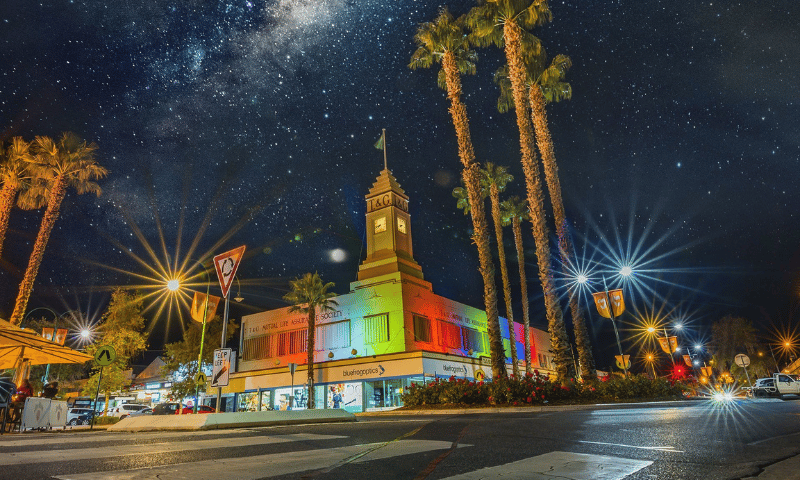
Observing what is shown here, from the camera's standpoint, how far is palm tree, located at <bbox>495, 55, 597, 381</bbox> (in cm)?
1917

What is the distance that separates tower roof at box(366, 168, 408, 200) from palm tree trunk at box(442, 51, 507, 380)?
2861cm

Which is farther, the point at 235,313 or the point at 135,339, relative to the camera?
the point at 235,313

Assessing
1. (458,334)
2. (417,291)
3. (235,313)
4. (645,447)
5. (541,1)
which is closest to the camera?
(645,447)

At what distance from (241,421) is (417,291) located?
35.4m

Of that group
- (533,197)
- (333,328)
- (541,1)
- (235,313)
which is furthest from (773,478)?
(235,313)

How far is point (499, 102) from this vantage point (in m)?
29.1

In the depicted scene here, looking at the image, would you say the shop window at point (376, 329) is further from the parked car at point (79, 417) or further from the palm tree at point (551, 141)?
the palm tree at point (551, 141)

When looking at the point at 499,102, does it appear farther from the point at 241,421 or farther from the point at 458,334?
the point at 458,334

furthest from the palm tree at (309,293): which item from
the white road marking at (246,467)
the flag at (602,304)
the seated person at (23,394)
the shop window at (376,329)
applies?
the white road marking at (246,467)

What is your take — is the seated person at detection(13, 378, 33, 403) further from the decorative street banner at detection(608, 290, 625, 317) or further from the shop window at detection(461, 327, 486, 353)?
the shop window at detection(461, 327, 486, 353)

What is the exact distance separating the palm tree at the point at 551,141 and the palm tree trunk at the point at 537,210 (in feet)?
2.75

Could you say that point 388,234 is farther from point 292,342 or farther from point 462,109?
point 462,109

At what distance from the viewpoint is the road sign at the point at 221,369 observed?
9.91m

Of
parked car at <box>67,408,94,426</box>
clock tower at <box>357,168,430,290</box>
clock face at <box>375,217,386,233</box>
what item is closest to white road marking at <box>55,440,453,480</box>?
parked car at <box>67,408,94,426</box>
